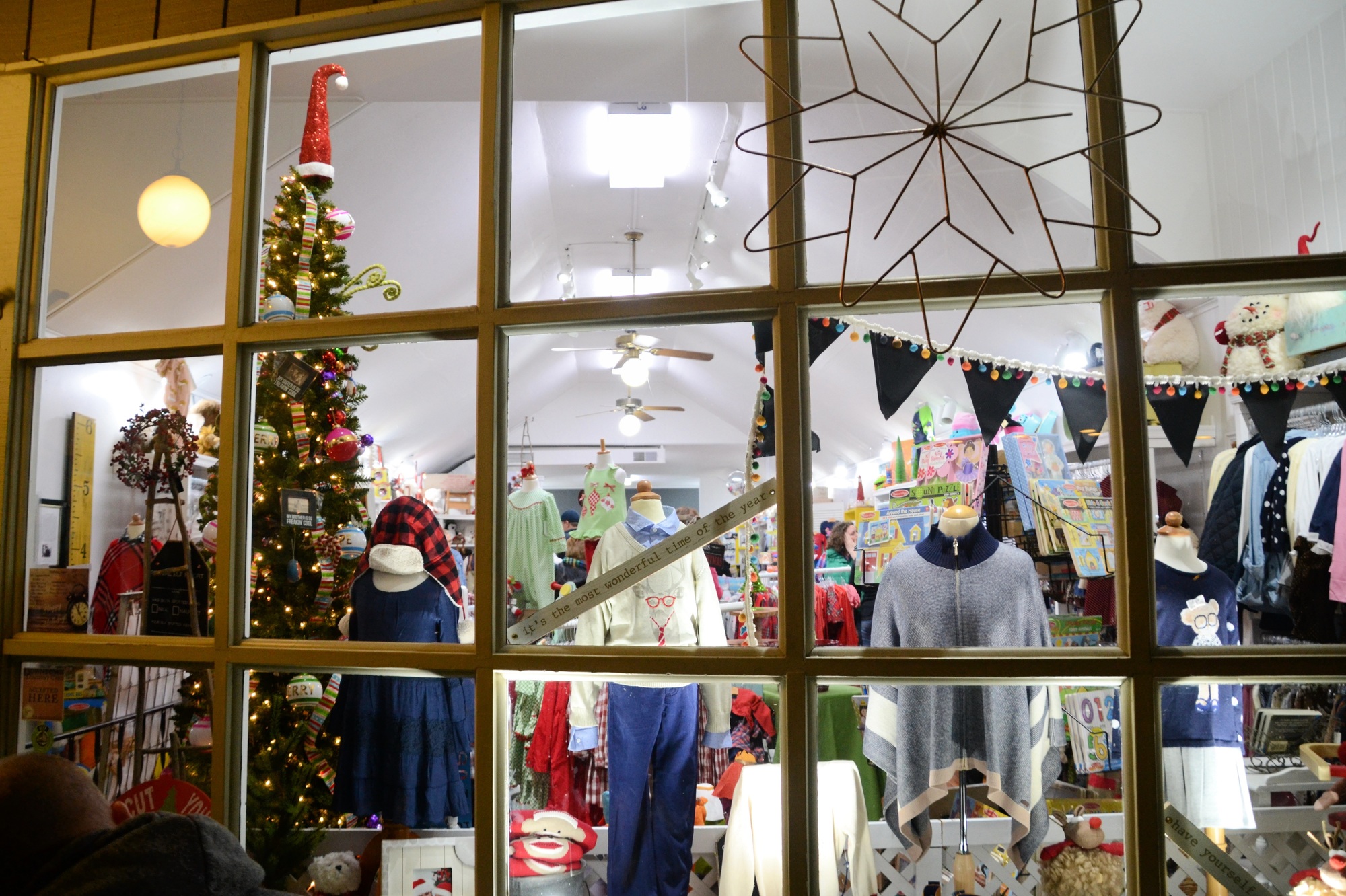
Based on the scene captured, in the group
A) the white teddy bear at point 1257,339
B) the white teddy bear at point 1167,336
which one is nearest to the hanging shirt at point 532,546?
the white teddy bear at point 1167,336

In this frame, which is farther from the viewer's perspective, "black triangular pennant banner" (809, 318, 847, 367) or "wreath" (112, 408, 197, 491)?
"wreath" (112, 408, 197, 491)

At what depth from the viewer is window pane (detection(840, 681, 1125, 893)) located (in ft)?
4.15

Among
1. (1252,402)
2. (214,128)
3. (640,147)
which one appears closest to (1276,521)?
(1252,402)

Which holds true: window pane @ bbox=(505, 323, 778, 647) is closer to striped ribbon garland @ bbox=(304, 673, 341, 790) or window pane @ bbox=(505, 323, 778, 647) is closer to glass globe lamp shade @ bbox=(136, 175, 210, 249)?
striped ribbon garland @ bbox=(304, 673, 341, 790)

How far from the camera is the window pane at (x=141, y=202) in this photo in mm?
1529

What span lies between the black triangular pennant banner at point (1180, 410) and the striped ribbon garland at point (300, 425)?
1.59m

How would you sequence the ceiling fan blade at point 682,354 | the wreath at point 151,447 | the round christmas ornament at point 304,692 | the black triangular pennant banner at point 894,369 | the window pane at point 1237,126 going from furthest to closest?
the ceiling fan blade at point 682,354 → the wreath at point 151,447 → the round christmas ornament at point 304,692 → the black triangular pennant banner at point 894,369 → the window pane at point 1237,126

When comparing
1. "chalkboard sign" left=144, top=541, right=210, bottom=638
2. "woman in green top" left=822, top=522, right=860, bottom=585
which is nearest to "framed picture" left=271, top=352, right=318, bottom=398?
"chalkboard sign" left=144, top=541, right=210, bottom=638

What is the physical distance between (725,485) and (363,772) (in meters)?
0.91

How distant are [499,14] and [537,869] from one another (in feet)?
4.59

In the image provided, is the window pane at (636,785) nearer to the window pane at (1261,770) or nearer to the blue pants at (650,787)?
the blue pants at (650,787)

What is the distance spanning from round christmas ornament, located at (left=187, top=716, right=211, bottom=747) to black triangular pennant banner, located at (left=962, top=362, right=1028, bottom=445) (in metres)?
1.61

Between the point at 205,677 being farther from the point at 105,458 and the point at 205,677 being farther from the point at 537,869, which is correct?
the point at 537,869

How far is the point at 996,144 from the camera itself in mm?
1271
